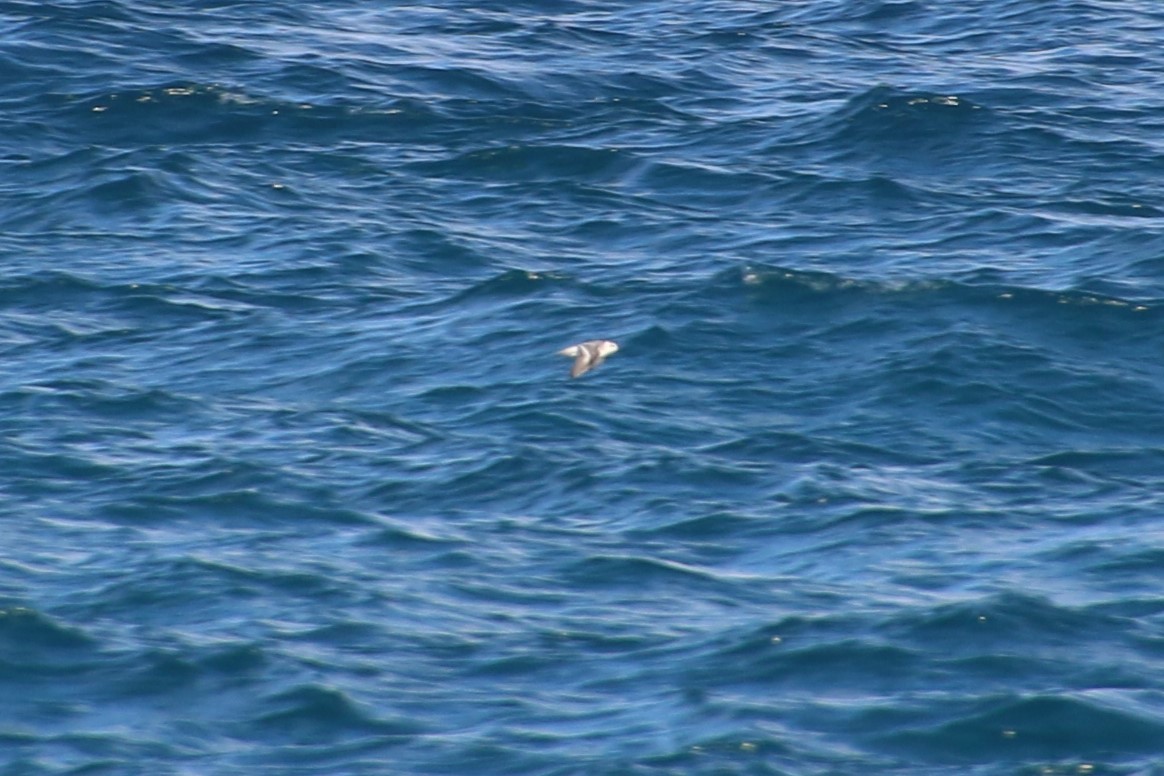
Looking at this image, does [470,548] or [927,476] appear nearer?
[470,548]

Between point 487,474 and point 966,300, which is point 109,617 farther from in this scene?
point 966,300

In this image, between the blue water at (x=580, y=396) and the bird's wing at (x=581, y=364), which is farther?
the bird's wing at (x=581, y=364)

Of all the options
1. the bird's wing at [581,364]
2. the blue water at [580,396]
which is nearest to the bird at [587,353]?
the bird's wing at [581,364]

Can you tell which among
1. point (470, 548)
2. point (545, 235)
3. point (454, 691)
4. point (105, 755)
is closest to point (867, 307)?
point (545, 235)

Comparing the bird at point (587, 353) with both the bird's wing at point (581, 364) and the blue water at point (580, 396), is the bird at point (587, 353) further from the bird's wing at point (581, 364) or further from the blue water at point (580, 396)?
the blue water at point (580, 396)

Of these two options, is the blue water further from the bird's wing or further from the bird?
the bird's wing

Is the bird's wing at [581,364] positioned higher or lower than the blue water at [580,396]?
higher
